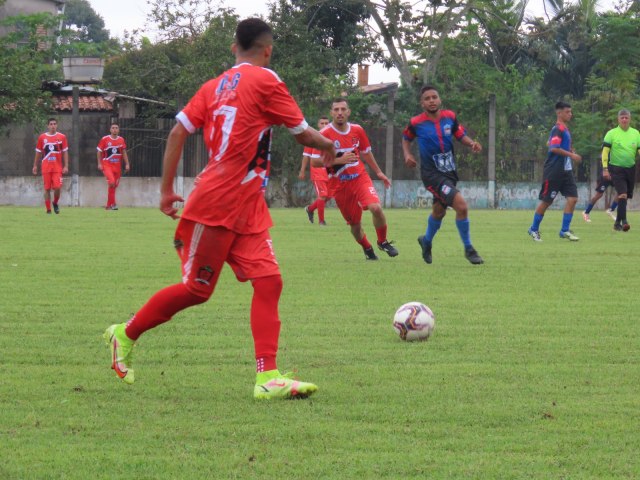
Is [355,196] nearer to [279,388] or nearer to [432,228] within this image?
[432,228]

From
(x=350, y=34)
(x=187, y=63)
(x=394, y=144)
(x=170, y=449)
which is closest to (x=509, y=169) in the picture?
(x=394, y=144)

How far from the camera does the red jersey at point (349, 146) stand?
1474cm

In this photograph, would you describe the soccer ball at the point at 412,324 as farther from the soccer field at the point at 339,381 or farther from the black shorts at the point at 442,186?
the black shorts at the point at 442,186

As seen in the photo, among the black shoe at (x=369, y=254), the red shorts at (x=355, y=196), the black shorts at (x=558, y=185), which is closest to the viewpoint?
the black shoe at (x=369, y=254)

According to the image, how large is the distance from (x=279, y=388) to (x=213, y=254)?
77 cm

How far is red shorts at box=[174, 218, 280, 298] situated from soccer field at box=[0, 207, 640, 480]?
58 centimetres

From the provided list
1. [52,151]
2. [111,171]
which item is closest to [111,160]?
[111,171]

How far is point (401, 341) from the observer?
7.56 m

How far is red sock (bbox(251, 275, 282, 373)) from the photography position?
5.84m

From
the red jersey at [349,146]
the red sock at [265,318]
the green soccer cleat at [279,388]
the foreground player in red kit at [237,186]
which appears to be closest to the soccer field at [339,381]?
the green soccer cleat at [279,388]

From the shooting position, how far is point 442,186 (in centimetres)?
1380

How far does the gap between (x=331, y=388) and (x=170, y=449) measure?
4.88 ft

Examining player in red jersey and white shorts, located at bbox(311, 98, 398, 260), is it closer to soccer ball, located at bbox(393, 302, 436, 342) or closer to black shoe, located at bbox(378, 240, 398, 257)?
black shoe, located at bbox(378, 240, 398, 257)

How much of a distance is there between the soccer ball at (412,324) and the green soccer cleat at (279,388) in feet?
6.30
